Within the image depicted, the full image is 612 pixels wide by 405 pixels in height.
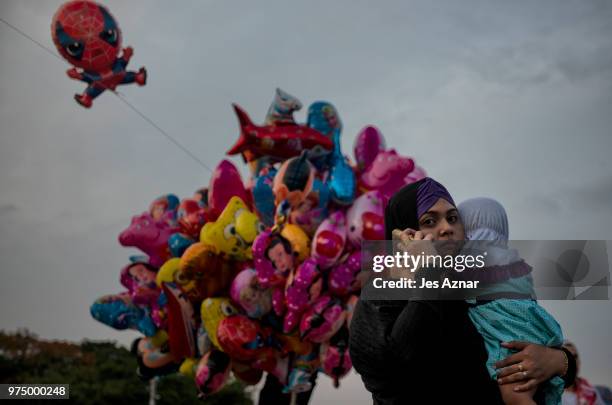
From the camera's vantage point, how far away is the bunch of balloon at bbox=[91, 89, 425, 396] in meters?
6.02

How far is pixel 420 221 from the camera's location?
179 centimetres

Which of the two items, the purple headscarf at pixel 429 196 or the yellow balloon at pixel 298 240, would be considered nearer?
the purple headscarf at pixel 429 196

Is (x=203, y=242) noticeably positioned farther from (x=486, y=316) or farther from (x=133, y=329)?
(x=486, y=316)

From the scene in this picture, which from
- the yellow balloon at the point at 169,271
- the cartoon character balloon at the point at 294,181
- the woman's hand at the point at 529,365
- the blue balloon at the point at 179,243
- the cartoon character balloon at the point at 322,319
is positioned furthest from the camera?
the blue balloon at the point at 179,243

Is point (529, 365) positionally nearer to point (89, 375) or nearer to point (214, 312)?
point (214, 312)

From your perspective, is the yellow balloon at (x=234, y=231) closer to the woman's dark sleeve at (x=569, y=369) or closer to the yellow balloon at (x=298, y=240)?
the yellow balloon at (x=298, y=240)

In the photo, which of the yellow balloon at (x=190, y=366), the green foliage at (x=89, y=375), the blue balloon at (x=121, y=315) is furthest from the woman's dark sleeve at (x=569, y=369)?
the green foliage at (x=89, y=375)

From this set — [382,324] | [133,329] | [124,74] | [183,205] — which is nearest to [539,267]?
[382,324]

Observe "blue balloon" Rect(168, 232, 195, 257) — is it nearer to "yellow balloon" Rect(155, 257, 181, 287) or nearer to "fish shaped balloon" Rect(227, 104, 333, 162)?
"yellow balloon" Rect(155, 257, 181, 287)

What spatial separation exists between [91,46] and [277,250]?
2.89 metres

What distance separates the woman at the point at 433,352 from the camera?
161cm

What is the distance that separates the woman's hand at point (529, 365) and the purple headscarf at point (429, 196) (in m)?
0.42

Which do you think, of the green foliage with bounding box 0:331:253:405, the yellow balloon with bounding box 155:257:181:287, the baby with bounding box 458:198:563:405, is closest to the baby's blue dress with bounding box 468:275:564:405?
the baby with bounding box 458:198:563:405

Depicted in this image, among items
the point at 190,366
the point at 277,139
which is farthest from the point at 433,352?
the point at 190,366
